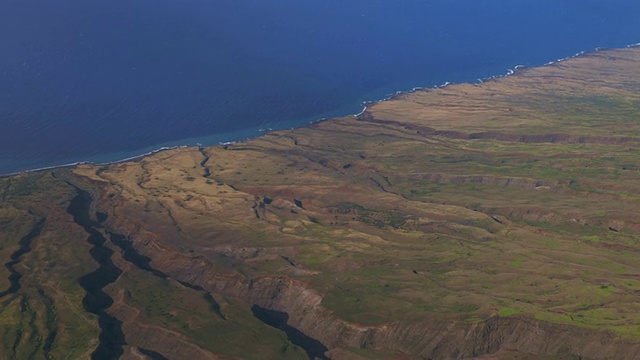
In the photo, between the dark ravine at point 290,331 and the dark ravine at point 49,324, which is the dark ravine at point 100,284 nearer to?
the dark ravine at point 49,324

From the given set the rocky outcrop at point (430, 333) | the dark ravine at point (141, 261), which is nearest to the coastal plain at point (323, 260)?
the rocky outcrop at point (430, 333)

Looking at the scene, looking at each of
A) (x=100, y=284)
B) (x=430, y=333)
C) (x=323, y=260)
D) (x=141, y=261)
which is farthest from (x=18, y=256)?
(x=430, y=333)

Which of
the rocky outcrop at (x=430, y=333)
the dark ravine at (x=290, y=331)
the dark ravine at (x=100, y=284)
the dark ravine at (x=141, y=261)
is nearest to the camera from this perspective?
the rocky outcrop at (x=430, y=333)

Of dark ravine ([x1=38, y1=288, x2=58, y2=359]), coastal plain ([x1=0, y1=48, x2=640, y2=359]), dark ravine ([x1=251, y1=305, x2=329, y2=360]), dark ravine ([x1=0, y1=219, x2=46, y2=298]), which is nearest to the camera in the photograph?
dark ravine ([x1=38, y1=288, x2=58, y2=359])

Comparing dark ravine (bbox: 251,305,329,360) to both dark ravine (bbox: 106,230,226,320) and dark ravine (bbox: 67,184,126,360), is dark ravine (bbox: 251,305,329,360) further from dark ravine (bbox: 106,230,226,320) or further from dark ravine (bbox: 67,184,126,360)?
dark ravine (bbox: 67,184,126,360)

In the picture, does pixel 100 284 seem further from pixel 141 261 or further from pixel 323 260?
pixel 323 260

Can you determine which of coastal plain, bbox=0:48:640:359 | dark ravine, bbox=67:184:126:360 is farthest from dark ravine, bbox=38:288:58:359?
dark ravine, bbox=67:184:126:360
